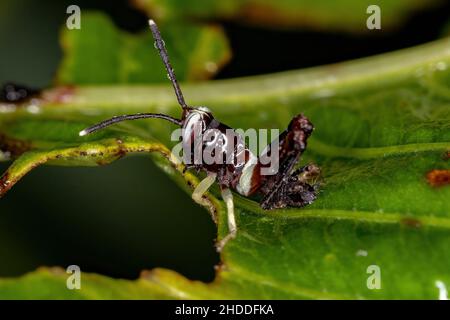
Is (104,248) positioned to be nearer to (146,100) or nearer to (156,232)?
(156,232)

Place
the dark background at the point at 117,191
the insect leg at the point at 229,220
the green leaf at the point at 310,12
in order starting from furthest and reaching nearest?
the green leaf at the point at 310,12, the dark background at the point at 117,191, the insect leg at the point at 229,220

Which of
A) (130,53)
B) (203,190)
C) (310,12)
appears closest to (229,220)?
(203,190)

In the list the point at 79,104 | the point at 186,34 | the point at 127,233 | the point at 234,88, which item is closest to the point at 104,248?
the point at 127,233

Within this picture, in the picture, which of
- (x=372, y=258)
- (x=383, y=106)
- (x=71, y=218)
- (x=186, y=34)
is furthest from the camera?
(x=186, y=34)

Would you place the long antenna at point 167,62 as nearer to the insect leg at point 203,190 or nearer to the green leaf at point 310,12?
the insect leg at point 203,190

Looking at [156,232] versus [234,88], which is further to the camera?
[234,88]

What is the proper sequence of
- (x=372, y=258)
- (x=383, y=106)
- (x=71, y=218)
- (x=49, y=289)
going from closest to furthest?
(x=372, y=258), (x=49, y=289), (x=383, y=106), (x=71, y=218)

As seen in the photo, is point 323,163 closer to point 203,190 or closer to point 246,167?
point 246,167


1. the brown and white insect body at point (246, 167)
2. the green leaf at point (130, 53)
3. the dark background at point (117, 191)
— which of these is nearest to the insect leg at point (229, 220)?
the brown and white insect body at point (246, 167)
